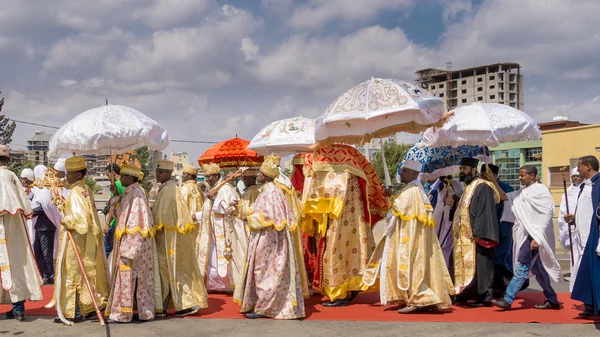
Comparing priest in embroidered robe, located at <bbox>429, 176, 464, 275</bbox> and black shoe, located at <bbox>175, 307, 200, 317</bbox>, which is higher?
priest in embroidered robe, located at <bbox>429, 176, 464, 275</bbox>

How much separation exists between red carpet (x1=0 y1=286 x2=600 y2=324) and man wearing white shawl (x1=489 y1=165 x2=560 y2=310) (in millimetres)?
223

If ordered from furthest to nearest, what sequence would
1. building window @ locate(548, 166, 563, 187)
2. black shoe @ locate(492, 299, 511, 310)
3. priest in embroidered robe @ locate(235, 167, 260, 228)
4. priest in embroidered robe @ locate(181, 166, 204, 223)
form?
building window @ locate(548, 166, 563, 187)
priest in embroidered robe @ locate(181, 166, 204, 223)
priest in embroidered robe @ locate(235, 167, 260, 228)
black shoe @ locate(492, 299, 511, 310)

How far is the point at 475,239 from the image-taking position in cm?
757

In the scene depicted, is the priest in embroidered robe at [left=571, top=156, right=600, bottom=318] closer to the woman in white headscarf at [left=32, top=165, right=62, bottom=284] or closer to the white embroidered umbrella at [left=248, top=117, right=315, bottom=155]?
the white embroidered umbrella at [left=248, top=117, right=315, bottom=155]

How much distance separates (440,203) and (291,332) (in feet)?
11.0

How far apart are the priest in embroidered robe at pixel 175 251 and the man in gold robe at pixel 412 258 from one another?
2340 mm

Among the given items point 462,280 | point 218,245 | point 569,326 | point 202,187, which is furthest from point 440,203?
point 202,187

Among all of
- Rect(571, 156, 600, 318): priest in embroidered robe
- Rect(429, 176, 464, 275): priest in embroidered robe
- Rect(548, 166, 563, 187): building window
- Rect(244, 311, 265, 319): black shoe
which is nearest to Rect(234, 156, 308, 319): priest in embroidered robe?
Rect(244, 311, 265, 319): black shoe

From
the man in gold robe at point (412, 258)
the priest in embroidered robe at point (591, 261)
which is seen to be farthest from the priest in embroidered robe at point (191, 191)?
the priest in embroidered robe at point (591, 261)

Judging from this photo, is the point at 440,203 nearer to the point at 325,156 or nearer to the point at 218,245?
the point at 325,156

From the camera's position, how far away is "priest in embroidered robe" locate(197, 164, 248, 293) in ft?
28.5

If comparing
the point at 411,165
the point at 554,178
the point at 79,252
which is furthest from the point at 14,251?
the point at 554,178

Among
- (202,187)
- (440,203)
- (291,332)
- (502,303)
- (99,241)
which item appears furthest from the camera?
(202,187)

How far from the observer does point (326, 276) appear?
7727 millimetres
